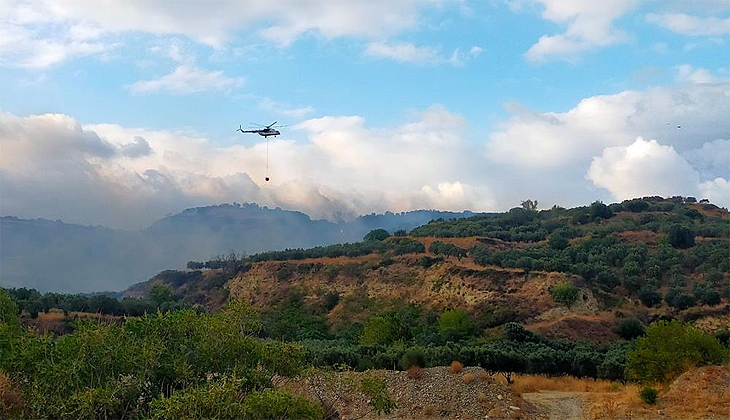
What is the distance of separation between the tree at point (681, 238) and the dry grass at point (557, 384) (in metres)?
46.4

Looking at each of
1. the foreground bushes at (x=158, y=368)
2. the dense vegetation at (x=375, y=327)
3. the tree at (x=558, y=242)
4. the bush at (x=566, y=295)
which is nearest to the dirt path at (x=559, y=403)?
the dense vegetation at (x=375, y=327)

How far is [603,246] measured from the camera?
70.9 meters

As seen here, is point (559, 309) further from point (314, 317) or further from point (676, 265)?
point (314, 317)

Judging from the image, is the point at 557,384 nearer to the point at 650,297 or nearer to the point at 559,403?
the point at 559,403

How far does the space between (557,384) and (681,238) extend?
4974cm

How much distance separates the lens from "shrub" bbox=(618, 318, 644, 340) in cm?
4641

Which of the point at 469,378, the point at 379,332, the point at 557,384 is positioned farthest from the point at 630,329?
the point at 469,378

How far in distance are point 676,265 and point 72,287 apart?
150179 mm

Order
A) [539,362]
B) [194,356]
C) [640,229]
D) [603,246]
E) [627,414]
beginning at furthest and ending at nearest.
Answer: [640,229], [603,246], [539,362], [627,414], [194,356]

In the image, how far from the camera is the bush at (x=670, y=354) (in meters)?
25.4

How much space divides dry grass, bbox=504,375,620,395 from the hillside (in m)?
14.9

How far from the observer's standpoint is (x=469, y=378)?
83.5 feet

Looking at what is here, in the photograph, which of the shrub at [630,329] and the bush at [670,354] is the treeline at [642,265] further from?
the bush at [670,354]

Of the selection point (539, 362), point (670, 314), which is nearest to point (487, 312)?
point (670, 314)
